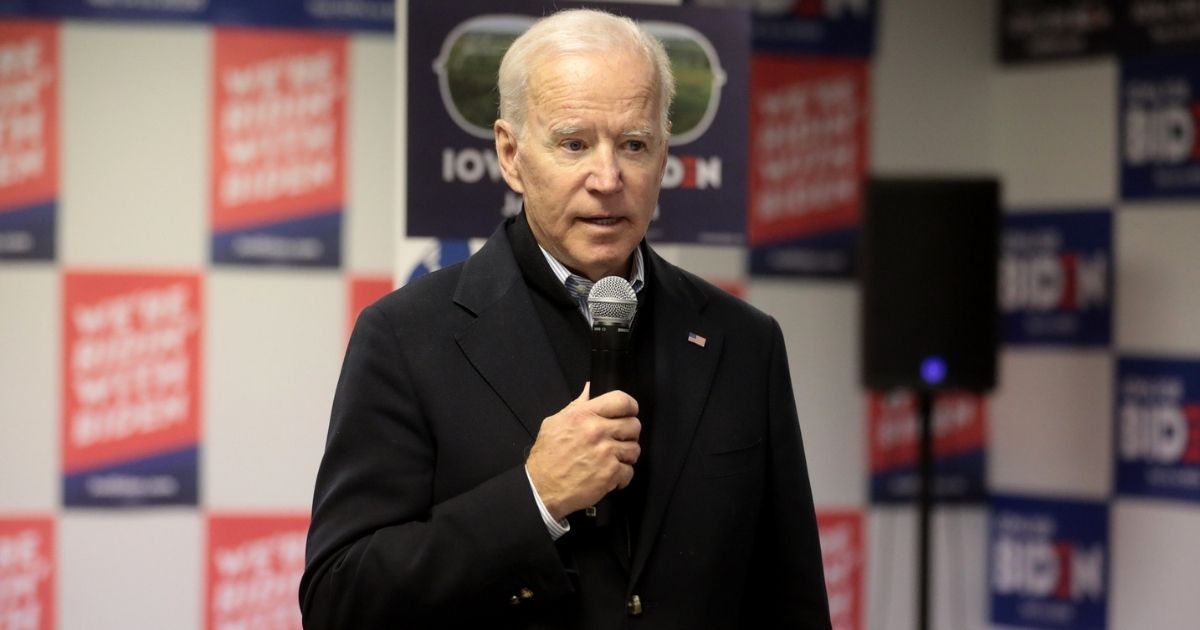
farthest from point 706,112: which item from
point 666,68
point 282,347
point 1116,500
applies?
point 1116,500

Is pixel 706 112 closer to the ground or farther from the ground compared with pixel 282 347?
farther from the ground

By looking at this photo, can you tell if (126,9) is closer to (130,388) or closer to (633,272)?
(130,388)

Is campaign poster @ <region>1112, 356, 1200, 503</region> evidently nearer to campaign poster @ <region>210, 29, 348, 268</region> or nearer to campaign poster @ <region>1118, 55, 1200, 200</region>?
campaign poster @ <region>1118, 55, 1200, 200</region>

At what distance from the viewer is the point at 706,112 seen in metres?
2.49

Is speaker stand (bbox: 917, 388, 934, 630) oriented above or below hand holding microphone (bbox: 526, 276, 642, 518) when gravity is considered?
below

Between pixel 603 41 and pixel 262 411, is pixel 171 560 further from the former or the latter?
pixel 603 41

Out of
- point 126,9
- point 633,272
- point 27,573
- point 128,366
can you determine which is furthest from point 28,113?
point 633,272

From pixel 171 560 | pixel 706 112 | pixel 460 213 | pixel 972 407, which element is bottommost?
pixel 171 560

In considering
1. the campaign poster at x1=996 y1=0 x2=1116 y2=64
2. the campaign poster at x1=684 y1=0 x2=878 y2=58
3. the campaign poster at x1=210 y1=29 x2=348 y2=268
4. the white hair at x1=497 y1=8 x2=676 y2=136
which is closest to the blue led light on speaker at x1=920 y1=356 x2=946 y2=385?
the campaign poster at x1=684 y1=0 x2=878 y2=58

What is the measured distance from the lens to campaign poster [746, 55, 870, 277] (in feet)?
16.2

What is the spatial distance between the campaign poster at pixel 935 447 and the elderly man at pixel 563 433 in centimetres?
355

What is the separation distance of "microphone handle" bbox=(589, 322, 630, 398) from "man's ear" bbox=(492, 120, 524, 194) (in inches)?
9.0

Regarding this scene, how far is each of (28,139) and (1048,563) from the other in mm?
3989

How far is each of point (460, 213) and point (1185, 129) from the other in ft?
11.0
